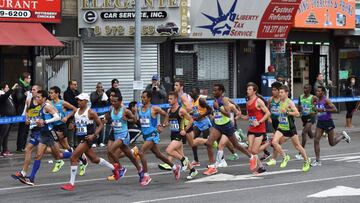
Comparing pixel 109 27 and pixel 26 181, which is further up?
pixel 109 27

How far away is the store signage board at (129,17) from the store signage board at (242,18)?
4.34 ft

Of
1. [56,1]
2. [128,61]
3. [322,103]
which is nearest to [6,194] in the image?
[322,103]

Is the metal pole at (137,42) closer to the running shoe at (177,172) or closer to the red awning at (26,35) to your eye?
the red awning at (26,35)

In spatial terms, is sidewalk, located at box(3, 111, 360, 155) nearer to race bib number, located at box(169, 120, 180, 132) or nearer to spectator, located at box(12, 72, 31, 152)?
spectator, located at box(12, 72, 31, 152)

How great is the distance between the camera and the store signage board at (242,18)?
76.4 feet

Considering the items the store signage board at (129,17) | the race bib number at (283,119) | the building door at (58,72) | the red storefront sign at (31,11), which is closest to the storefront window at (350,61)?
the store signage board at (129,17)

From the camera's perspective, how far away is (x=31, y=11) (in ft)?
66.3

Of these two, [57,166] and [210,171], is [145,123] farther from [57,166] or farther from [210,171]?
[57,166]

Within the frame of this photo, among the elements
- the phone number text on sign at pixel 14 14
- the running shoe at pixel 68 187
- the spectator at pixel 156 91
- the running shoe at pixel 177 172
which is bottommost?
the running shoe at pixel 68 187

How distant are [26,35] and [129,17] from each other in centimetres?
355

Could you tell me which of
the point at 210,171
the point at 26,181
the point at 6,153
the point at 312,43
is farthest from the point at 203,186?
the point at 312,43

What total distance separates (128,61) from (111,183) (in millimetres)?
11423

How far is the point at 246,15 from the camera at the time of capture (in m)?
24.5

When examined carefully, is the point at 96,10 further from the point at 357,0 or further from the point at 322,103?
the point at 357,0
